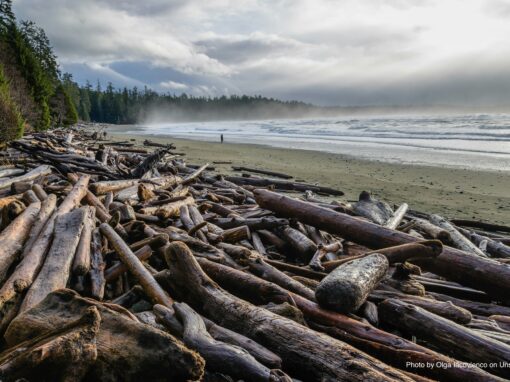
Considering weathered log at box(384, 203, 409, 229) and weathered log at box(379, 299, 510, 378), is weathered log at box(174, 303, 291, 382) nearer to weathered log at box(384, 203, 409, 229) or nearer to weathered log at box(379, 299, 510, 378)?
weathered log at box(379, 299, 510, 378)

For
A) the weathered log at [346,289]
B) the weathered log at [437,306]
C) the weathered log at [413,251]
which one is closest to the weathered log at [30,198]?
the weathered log at [346,289]

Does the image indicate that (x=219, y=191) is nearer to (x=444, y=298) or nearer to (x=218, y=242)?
(x=218, y=242)

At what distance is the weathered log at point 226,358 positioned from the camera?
6.22 ft

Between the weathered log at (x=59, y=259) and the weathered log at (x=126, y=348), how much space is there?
1.58 feet

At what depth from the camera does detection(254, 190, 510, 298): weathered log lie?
11.3 ft

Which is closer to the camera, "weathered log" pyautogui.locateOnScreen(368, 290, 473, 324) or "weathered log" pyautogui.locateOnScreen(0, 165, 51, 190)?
"weathered log" pyautogui.locateOnScreen(368, 290, 473, 324)

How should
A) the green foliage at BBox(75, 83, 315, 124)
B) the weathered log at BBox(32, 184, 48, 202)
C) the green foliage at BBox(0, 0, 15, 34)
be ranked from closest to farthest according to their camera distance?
the weathered log at BBox(32, 184, 48, 202) → the green foliage at BBox(0, 0, 15, 34) → the green foliage at BBox(75, 83, 315, 124)

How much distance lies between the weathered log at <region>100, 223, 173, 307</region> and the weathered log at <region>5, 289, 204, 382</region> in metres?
0.81

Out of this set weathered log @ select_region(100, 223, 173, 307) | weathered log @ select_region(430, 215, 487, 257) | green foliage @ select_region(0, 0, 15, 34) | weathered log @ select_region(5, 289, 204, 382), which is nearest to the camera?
weathered log @ select_region(5, 289, 204, 382)

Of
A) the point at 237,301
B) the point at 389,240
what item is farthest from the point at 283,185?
the point at 237,301

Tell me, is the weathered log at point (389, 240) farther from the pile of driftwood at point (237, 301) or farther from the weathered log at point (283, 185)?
the weathered log at point (283, 185)

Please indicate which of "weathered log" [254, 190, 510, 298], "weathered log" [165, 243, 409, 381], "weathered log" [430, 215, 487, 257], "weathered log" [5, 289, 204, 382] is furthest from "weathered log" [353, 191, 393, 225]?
"weathered log" [5, 289, 204, 382]

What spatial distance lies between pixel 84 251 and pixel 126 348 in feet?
5.48

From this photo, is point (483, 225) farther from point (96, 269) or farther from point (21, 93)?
point (21, 93)
